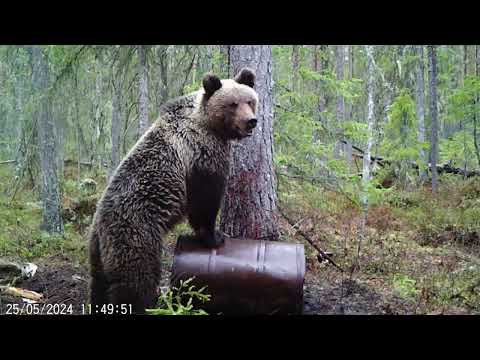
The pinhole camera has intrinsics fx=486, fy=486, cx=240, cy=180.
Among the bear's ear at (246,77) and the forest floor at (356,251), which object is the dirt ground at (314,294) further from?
the bear's ear at (246,77)

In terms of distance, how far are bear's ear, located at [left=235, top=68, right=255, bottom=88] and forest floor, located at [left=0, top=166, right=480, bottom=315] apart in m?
2.34

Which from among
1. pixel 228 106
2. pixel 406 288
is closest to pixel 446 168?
pixel 406 288

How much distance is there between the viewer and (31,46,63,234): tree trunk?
359 inches

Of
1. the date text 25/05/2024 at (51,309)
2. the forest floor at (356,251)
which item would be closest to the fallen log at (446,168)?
the forest floor at (356,251)

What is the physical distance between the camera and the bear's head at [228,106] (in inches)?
209

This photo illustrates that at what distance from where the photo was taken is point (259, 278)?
491cm

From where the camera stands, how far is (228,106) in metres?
5.38

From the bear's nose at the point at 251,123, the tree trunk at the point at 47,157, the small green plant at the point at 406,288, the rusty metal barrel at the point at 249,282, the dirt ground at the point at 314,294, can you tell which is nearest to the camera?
the rusty metal barrel at the point at 249,282

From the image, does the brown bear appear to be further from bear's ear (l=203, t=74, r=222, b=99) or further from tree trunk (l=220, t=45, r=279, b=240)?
tree trunk (l=220, t=45, r=279, b=240)

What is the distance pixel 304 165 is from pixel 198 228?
9.27 ft
